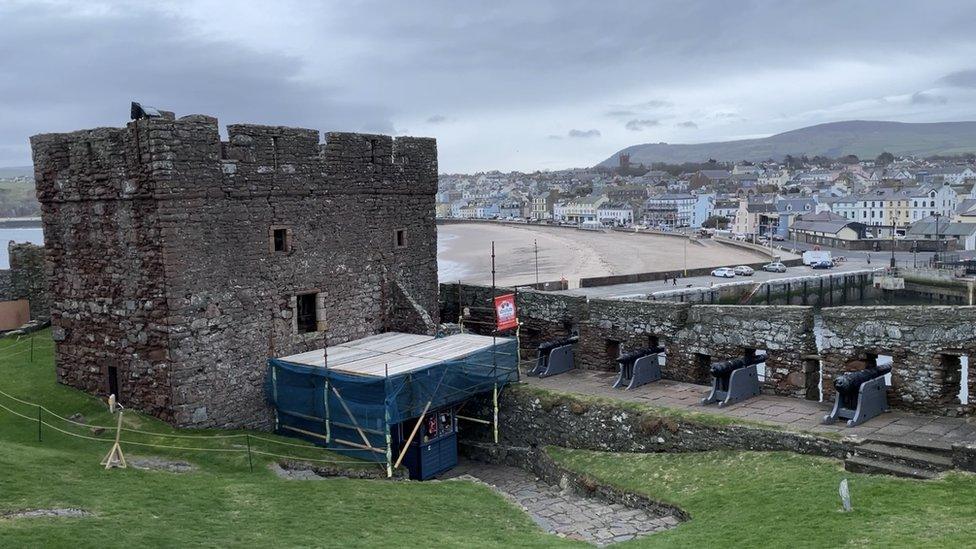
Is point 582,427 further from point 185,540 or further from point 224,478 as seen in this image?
point 185,540

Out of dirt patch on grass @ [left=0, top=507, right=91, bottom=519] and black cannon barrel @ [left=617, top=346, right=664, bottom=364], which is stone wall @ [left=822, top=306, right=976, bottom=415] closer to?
black cannon barrel @ [left=617, top=346, right=664, bottom=364]

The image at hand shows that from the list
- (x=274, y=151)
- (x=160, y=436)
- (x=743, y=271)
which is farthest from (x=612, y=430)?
(x=743, y=271)

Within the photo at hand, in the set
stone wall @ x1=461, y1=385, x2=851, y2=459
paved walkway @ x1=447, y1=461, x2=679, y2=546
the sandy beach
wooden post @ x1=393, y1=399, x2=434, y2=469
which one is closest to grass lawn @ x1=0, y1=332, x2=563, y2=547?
paved walkway @ x1=447, y1=461, x2=679, y2=546

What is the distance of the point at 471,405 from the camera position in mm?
18484

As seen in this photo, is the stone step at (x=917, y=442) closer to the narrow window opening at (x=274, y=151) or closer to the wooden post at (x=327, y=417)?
the wooden post at (x=327, y=417)

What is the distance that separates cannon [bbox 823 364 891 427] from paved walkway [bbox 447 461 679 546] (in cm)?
418

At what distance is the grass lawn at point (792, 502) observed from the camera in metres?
9.45

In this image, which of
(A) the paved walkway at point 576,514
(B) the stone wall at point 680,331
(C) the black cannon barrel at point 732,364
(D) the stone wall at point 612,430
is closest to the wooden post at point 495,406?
(D) the stone wall at point 612,430

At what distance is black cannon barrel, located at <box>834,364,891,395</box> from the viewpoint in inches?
554

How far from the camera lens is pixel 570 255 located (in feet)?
291

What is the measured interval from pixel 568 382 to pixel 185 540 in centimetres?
1104

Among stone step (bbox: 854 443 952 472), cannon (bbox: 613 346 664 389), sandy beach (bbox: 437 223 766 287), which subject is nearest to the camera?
stone step (bbox: 854 443 952 472)

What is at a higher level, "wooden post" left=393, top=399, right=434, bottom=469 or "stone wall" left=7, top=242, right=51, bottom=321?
"stone wall" left=7, top=242, right=51, bottom=321

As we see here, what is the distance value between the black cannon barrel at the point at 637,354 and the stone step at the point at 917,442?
19.9 ft
